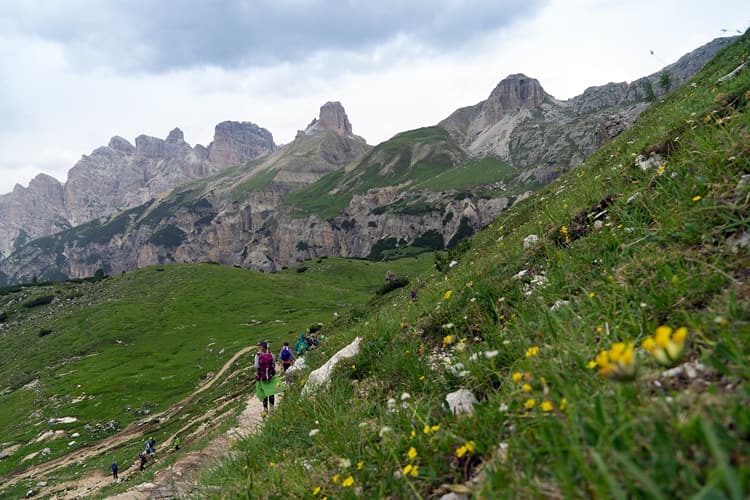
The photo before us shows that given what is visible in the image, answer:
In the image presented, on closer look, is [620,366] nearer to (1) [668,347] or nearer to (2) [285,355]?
(1) [668,347]

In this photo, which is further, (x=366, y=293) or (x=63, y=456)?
(x=366, y=293)

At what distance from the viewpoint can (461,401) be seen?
4215mm

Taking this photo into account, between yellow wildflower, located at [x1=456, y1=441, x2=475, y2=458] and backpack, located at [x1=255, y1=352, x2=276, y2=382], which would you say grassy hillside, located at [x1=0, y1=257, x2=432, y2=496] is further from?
yellow wildflower, located at [x1=456, y1=441, x2=475, y2=458]

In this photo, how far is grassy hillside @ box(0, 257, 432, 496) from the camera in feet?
154

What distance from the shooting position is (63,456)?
37.0 meters

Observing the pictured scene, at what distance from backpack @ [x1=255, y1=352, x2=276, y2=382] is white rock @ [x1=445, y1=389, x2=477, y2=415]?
45.6ft

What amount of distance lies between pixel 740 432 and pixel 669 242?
11.1ft

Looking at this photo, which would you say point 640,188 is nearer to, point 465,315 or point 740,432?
point 465,315

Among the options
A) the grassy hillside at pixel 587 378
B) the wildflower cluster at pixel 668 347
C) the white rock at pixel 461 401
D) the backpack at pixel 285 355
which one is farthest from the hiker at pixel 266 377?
the wildflower cluster at pixel 668 347

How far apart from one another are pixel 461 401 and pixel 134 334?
332 ft

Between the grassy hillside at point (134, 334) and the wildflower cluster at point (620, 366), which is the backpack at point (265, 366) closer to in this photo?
the wildflower cluster at point (620, 366)

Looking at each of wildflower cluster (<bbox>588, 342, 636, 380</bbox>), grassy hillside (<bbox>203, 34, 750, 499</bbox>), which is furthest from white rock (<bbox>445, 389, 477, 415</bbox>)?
wildflower cluster (<bbox>588, 342, 636, 380</bbox>)

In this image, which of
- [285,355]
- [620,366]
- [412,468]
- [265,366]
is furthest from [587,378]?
[285,355]

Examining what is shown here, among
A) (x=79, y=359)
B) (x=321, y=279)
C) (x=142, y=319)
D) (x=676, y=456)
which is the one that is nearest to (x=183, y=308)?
(x=142, y=319)
